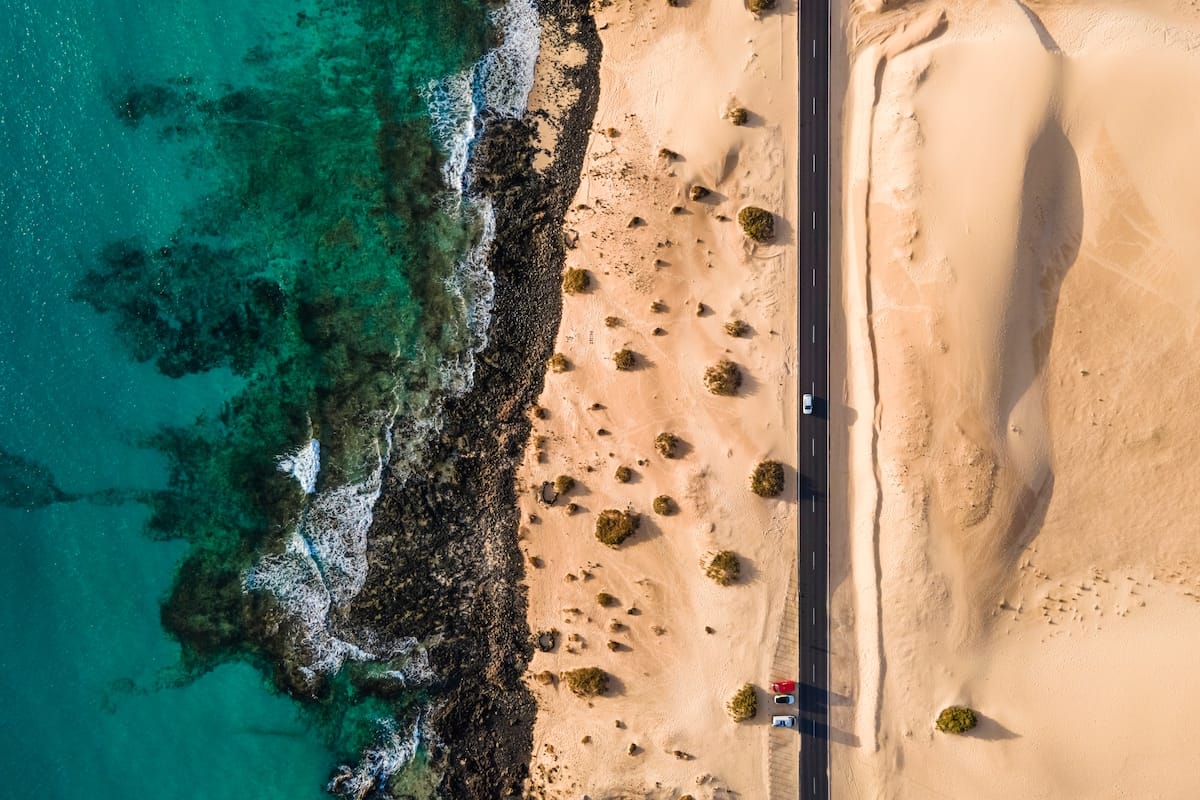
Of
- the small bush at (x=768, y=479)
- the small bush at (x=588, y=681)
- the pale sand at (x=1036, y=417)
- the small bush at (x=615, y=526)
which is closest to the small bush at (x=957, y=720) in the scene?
the pale sand at (x=1036, y=417)

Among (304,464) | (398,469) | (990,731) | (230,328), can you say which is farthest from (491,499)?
(990,731)

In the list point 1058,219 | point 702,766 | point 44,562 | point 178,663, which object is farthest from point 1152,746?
point 44,562

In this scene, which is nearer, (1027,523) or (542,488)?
(1027,523)

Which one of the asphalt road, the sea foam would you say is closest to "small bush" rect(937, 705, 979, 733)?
the asphalt road

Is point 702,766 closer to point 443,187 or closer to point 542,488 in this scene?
point 542,488

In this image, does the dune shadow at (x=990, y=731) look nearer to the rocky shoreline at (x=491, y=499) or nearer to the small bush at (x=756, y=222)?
the rocky shoreline at (x=491, y=499)

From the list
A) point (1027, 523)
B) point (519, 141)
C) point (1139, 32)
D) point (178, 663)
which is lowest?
point (178, 663)
